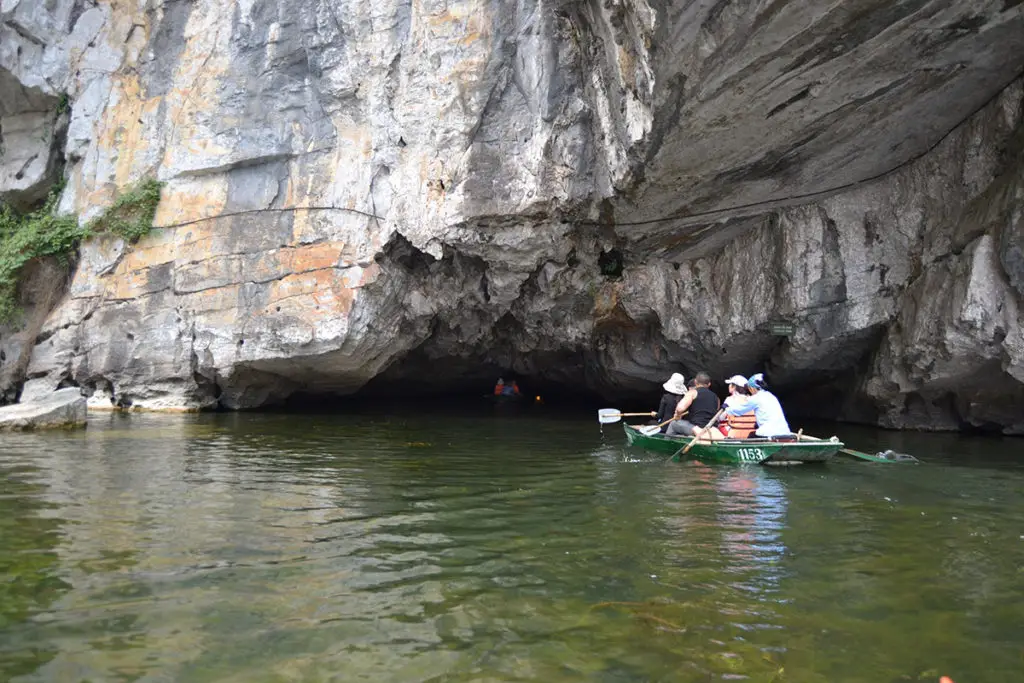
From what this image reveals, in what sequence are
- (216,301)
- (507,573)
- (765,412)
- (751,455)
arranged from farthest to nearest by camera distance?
(216,301)
(765,412)
(751,455)
(507,573)

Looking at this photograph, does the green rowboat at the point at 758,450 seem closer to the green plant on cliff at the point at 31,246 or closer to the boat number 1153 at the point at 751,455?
the boat number 1153 at the point at 751,455

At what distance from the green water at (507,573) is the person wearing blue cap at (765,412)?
98cm

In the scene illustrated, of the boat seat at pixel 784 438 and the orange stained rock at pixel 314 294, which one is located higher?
the orange stained rock at pixel 314 294


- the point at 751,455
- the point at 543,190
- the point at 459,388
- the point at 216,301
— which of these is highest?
the point at 543,190

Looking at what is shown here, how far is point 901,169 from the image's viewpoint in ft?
41.9

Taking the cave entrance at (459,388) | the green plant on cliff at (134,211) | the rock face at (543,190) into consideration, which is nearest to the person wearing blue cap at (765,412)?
the rock face at (543,190)

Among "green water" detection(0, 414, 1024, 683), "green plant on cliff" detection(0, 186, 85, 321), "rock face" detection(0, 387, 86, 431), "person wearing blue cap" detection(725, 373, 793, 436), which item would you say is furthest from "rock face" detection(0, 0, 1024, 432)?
"green water" detection(0, 414, 1024, 683)

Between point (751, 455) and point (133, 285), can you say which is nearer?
point (751, 455)

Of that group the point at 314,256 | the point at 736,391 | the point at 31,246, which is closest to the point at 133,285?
the point at 31,246

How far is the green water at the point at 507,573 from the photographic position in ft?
11.8

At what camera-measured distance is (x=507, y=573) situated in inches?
193

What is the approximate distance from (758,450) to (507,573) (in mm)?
5673

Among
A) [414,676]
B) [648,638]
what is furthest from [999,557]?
[414,676]

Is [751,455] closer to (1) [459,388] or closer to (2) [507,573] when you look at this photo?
(2) [507,573]
